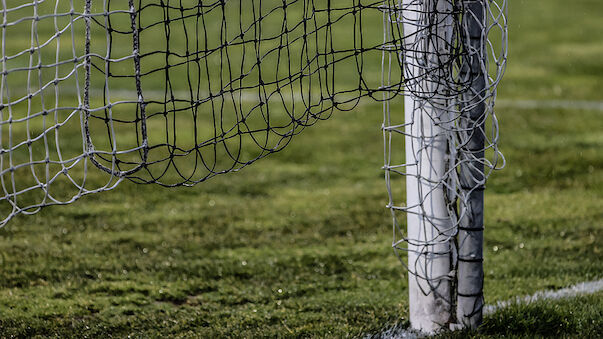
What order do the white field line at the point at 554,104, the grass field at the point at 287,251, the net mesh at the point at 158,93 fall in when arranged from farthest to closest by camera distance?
1. the white field line at the point at 554,104
2. the grass field at the point at 287,251
3. the net mesh at the point at 158,93

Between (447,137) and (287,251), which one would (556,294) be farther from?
(287,251)

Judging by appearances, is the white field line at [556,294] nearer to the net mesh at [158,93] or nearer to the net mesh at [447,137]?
the net mesh at [447,137]

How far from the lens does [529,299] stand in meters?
3.86

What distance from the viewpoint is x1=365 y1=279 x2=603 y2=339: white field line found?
136 inches

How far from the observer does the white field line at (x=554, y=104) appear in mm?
8648

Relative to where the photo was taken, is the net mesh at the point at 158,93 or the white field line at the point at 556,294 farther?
the white field line at the point at 556,294

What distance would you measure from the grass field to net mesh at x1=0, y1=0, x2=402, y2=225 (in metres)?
0.35

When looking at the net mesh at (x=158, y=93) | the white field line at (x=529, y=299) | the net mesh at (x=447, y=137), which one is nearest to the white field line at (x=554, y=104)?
the net mesh at (x=158, y=93)

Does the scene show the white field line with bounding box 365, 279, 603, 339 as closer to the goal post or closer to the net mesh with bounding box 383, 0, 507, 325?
the goal post

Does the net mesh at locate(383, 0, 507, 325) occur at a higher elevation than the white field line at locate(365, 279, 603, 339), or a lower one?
higher

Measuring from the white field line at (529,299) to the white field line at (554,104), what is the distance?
4900 millimetres

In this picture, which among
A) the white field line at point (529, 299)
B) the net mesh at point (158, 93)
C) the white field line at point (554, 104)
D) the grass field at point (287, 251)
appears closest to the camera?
the net mesh at point (158, 93)

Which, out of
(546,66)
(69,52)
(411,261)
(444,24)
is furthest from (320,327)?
(69,52)

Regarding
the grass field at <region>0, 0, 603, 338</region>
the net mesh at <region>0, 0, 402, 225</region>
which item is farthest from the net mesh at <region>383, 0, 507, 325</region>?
the grass field at <region>0, 0, 603, 338</region>
